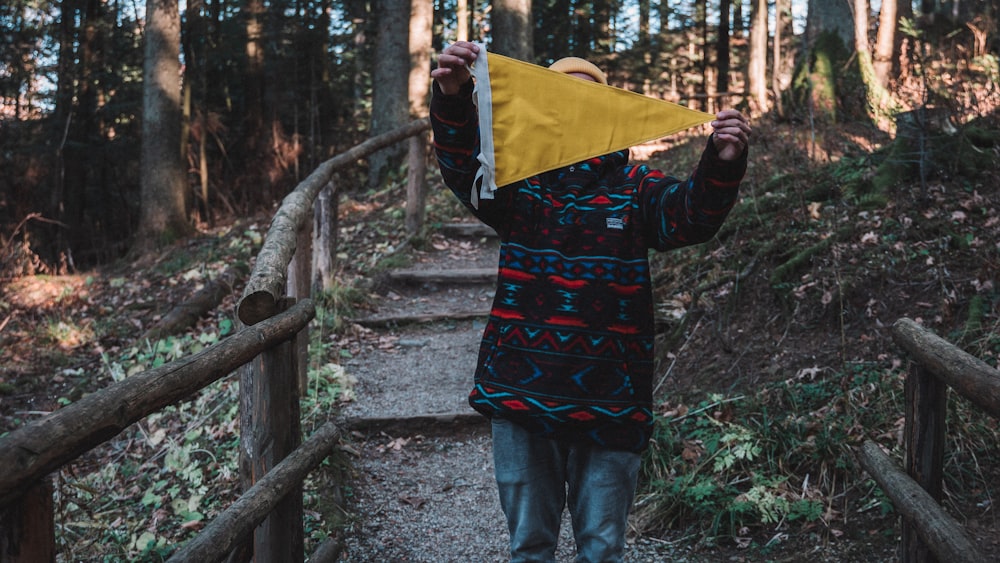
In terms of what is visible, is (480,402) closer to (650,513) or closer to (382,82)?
(650,513)

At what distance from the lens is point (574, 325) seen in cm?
259

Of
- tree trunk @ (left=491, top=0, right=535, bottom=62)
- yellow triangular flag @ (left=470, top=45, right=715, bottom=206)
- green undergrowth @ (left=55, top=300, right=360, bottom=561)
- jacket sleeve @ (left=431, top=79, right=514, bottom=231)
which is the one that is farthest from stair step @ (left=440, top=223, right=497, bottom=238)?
jacket sleeve @ (left=431, top=79, right=514, bottom=231)

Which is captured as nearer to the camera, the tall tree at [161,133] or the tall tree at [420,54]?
the tall tree at [161,133]

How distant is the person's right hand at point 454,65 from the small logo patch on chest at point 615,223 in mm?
631

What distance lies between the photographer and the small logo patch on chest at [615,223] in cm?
267

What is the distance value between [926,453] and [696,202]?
1.44 m

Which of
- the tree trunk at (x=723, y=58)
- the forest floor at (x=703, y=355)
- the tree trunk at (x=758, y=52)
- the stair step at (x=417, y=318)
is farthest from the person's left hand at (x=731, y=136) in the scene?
the tree trunk at (x=723, y=58)

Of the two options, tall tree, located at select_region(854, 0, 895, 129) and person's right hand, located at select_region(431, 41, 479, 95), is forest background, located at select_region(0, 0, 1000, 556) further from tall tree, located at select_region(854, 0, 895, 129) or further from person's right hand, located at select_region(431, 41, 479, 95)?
person's right hand, located at select_region(431, 41, 479, 95)

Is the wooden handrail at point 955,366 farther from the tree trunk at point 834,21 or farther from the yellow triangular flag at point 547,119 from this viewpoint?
the tree trunk at point 834,21

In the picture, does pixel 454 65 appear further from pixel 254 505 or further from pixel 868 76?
pixel 868 76

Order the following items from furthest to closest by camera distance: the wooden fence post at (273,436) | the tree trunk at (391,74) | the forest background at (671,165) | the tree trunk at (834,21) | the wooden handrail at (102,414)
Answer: the tree trunk at (391,74) → the tree trunk at (834,21) → the forest background at (671,165) → the wooden fence post at (273,436) → the wooden handrail at (102,414)

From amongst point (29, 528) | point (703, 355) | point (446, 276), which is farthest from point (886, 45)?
point (29, 528)

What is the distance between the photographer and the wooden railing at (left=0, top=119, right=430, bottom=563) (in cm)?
177

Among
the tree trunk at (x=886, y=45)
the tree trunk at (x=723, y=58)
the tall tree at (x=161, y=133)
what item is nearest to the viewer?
the tree trunk at (x=886, y=45)
